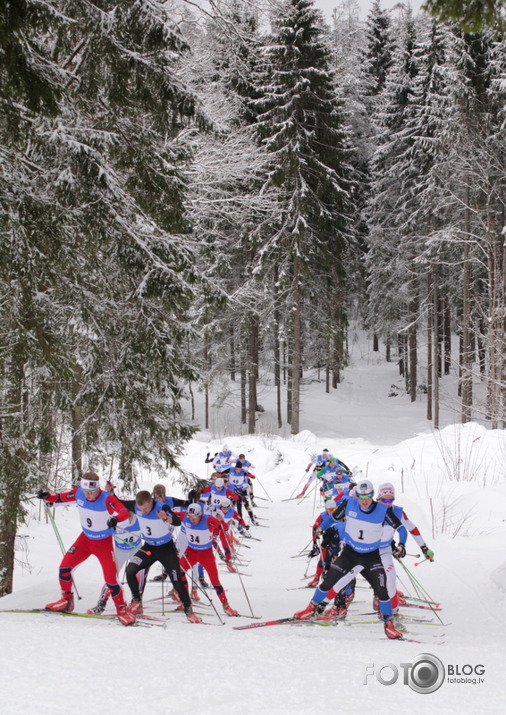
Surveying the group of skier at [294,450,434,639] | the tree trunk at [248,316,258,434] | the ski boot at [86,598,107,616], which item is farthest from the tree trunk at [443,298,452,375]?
the ski boot at [86,598,107,616]

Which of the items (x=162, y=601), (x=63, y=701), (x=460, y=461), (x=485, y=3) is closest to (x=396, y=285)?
(x=460, y=461)

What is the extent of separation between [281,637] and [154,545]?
262 centimetres

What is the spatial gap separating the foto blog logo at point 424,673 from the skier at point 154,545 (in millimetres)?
3536

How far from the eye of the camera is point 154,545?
319 inches

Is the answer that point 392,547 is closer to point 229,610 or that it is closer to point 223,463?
point 229,610

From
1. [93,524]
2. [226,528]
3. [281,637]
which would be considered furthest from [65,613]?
[226,528]

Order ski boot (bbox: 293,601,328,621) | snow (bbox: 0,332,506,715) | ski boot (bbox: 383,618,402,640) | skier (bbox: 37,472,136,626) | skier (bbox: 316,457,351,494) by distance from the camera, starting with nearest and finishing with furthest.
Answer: snow (bbox: 0,332,506,715) → ski boot (bbox: 383,618,402,640) → ski boot (bbox: 293,601,328,621) → skier (bbox: 37,472,136,626) → skier (bbox: 316,457,351,494)

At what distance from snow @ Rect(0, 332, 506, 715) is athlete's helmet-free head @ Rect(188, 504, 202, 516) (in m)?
1.48

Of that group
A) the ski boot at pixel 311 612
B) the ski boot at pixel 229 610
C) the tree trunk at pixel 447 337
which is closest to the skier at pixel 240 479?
the ski boot at pixel 229 610

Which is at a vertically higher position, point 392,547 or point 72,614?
point 392,547

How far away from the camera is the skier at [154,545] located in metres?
7.88

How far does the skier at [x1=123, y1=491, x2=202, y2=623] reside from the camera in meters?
7.88

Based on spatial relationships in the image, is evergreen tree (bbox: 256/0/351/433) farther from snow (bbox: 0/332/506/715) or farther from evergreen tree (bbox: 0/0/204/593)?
evergreen tree (bbox: 0/0/204/593)

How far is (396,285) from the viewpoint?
109 feet
